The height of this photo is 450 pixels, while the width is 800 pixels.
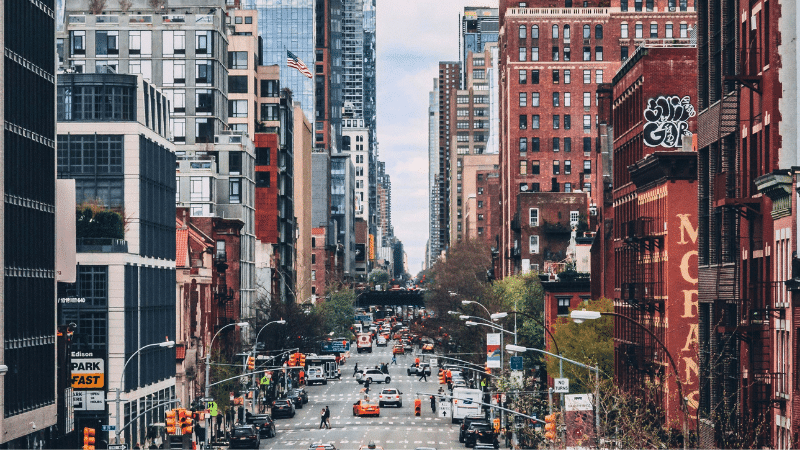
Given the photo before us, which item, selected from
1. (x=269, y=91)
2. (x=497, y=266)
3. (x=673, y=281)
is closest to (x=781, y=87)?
(x=673, y=281)

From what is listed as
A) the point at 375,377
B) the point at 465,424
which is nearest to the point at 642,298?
the point at 465,424

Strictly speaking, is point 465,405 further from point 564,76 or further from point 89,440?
point 564,76

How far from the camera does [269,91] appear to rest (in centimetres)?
17562

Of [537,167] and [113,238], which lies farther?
[537,167]

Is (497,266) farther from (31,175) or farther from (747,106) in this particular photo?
(747,106)

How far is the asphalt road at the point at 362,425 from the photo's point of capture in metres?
86.8

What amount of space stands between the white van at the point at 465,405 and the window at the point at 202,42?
193 ft

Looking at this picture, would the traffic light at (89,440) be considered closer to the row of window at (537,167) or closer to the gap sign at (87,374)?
the gap sign at (87,374)

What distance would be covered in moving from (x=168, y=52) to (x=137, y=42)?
338cm

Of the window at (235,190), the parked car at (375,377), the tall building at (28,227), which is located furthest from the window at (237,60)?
the tall building at (28,227)

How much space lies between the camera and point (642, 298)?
7388 cm

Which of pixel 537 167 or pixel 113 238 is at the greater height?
pixel 537 167

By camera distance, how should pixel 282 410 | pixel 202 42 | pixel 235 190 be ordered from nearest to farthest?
1. pixel 282 410
2. pixel 202 42
3. pixel 235 190

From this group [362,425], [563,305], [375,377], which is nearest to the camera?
[362,425]
